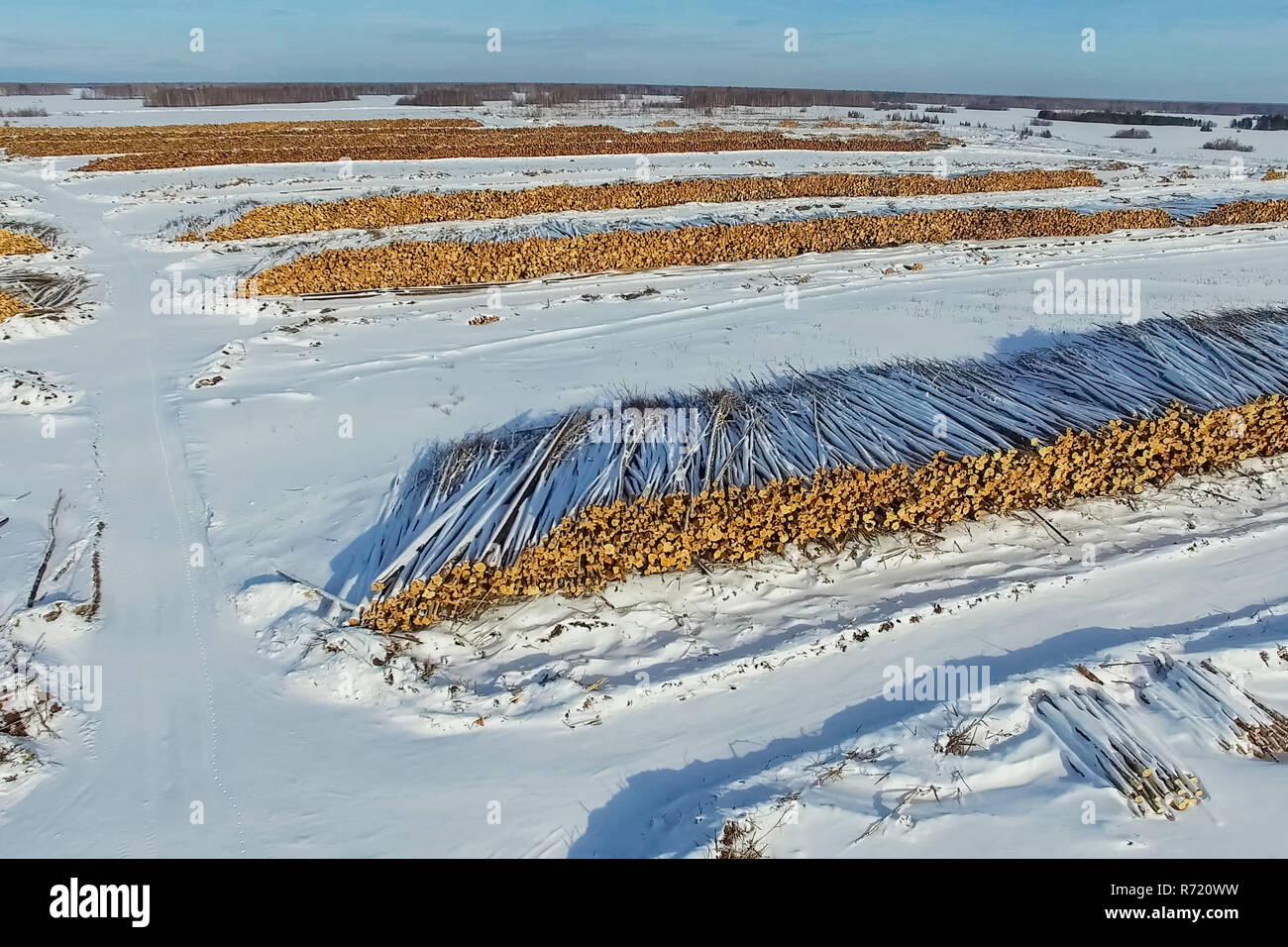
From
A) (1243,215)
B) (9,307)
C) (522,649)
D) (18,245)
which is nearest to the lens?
(522,649)

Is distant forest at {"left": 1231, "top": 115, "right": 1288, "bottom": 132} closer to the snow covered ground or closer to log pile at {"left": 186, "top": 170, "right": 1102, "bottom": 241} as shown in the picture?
log pile at {"left": 186, "top": 170, "right": 1102, "bottom": 241}

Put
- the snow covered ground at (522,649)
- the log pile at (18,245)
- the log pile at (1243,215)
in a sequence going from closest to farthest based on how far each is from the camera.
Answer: the snow covered ground at (522,649) → the log pile at (18,245) → the log pile at (1243,215)

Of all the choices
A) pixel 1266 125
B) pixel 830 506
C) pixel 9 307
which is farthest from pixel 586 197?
pixel 1266 125

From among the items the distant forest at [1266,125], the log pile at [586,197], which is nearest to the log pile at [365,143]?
the log pile at [586,197]

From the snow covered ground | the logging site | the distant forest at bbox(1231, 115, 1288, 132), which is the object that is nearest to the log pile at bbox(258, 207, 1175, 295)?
the logging site

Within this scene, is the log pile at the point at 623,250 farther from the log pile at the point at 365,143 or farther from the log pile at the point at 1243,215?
the log pile at the point at 365,143

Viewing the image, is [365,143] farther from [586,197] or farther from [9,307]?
[9,307]
